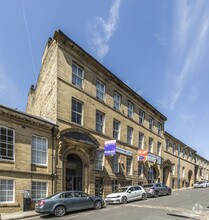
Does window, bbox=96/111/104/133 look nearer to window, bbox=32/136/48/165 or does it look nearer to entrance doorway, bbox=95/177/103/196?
→ entrance doorway, bbox=95/177/103/196

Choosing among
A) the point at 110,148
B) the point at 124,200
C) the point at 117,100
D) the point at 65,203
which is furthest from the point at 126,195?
the point at 117,100

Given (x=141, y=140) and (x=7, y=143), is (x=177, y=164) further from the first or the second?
(x=7, y=143)

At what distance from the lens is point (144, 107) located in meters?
35.9

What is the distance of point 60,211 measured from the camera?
49.5 ft

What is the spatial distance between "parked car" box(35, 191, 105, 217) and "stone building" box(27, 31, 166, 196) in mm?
3902

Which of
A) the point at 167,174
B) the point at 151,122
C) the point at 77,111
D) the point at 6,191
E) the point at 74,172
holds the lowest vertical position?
the point at 167,174

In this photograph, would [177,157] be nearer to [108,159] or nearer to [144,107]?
[144,107]

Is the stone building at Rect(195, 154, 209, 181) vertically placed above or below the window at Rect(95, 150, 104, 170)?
below

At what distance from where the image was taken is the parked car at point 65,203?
14.7 meters

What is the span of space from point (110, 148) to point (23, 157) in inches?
353

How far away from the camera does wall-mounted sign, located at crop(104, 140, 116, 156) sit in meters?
24.1

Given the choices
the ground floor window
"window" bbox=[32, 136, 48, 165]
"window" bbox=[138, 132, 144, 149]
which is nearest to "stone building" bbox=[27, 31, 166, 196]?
"window" bbox=[32, 136, 48, 165]

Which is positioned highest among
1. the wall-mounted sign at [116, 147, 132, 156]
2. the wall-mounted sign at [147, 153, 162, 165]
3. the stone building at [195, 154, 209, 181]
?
the wall-mounted sign at [116, 147, 132, 156]

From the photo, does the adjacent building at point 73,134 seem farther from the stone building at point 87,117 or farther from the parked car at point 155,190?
the parked car at point 155,190
